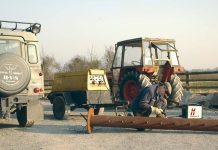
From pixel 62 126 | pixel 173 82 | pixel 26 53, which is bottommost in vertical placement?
pixel 62 126

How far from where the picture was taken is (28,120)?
11086 mm

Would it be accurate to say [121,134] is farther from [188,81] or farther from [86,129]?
[188,81]

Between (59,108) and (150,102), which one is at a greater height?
(150,102)

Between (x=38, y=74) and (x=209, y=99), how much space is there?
7.54 metres

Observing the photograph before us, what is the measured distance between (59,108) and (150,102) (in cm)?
400

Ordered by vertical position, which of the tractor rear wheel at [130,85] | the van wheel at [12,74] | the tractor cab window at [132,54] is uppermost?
the tractor cab window at [132,54]

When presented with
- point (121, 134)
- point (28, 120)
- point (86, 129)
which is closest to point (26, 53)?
point (28, 120)

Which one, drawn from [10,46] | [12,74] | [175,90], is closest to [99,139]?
[12,74]

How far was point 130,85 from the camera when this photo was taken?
1476cm

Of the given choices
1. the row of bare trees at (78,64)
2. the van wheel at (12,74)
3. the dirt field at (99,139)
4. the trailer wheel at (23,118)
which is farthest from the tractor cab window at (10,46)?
the row of bare trees at (78,64)

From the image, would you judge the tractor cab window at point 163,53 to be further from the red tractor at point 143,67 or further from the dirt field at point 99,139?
the dirt field at point 99,139

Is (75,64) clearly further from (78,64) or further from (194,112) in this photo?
(194,112)

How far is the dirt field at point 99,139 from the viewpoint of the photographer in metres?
8.32

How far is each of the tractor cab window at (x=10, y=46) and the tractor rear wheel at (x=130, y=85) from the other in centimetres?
446
